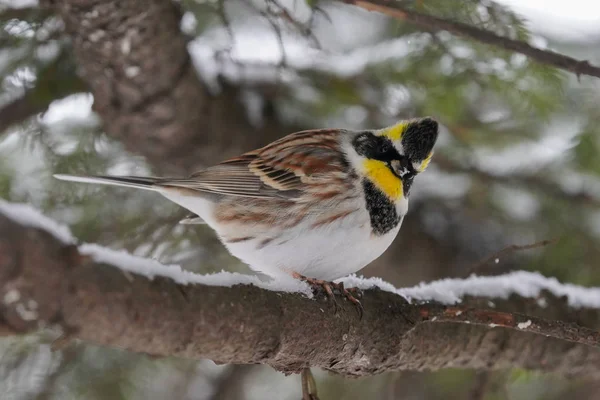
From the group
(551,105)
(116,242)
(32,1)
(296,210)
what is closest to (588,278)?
(551,105)

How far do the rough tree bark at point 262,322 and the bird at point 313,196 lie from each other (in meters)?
0.36

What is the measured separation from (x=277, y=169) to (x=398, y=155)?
58cm

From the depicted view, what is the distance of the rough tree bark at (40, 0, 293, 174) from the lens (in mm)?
3316

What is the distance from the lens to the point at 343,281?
2785 millimetres

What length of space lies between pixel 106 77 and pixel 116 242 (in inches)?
35.6

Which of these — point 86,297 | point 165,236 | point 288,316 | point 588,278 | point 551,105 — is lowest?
point 588,278

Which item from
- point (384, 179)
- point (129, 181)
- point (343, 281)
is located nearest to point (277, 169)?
point (384, 179)

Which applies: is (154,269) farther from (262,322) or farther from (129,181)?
(129,181)

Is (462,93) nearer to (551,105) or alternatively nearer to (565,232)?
(551,105)

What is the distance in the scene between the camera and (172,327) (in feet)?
5.69

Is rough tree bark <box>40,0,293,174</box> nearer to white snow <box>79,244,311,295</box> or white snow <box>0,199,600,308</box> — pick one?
white snow <box>0,199,600,308</box>

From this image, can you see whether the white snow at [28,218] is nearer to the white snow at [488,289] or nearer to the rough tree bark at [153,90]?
the white snow at [488,289]

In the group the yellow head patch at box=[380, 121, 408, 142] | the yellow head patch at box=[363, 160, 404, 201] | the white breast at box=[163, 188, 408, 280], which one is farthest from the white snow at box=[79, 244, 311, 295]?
the yellow head patch at box=[380, 121, 408, 142]

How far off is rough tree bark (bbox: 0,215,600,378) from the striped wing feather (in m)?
0.74
